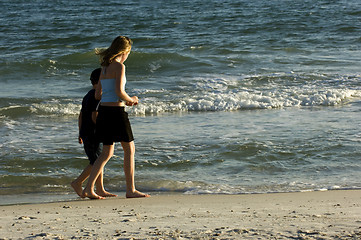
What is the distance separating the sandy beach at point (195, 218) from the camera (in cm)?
380

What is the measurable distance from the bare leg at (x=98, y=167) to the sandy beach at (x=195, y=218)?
99 mm

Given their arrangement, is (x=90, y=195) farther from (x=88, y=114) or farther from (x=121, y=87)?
(x=121, y=87)

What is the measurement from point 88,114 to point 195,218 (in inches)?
62.3

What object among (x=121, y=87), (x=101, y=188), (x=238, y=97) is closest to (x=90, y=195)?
(x=101, y=188)

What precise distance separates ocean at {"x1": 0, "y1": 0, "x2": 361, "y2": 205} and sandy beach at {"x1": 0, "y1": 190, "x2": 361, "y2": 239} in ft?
1.95

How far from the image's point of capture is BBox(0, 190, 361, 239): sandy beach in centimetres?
380

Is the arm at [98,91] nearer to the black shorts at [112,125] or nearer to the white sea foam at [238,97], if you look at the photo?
the black shorts at [112,125]

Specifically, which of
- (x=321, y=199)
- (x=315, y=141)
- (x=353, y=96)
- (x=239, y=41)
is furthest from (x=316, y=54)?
(x=321, y=199)

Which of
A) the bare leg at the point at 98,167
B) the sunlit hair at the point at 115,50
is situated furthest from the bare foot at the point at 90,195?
the sunlit hair at the point at 115,50

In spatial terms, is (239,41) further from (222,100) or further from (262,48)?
(222,100)

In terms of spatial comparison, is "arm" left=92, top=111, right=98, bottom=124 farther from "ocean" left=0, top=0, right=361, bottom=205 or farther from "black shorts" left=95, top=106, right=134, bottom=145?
"ocean" left=0, top=0, right=361, bottom=205

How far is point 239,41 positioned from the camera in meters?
20.6

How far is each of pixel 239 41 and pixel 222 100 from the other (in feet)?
31.2

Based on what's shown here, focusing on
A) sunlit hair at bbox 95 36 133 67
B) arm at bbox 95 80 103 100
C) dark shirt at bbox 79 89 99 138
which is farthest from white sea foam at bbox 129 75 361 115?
sunlit hair at bbox 95 36 133 67
